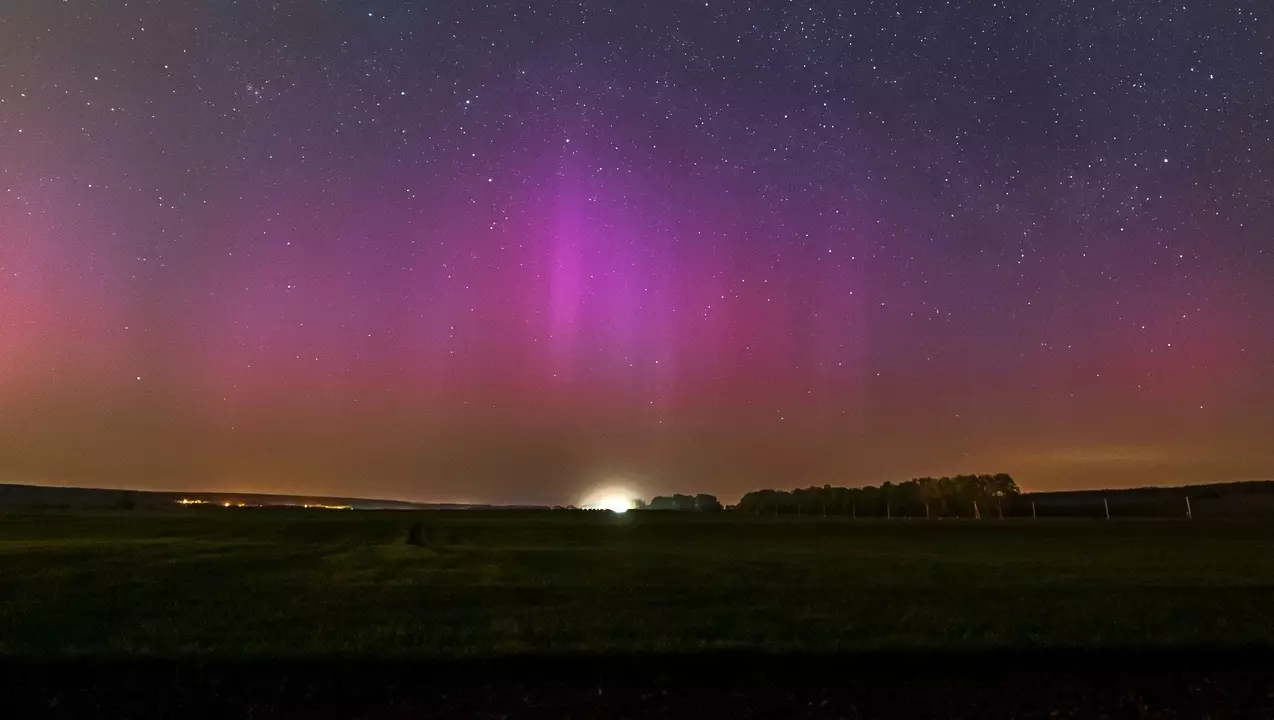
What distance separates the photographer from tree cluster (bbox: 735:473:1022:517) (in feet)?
385

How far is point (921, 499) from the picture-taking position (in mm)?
119125

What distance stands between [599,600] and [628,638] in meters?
4.74

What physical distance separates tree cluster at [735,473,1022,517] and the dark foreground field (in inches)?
3587

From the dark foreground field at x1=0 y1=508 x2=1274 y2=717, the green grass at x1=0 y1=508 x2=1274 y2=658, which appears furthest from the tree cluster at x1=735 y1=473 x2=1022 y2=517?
the dark foreground field at x1=0 y1=508 x2=1274 y2=717

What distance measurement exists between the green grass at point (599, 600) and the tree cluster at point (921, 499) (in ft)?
266

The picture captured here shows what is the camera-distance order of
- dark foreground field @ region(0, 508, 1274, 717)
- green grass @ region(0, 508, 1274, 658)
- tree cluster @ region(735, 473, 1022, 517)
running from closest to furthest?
dark foreground field @ region(0, 508, 1274, 717) → green grass @ region(0, 508, 1274, 658) → tree cluster @ region(735, 473, 1022, 517)

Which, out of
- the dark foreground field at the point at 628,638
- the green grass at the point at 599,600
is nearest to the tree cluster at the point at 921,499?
the green grass at the point at 599,600

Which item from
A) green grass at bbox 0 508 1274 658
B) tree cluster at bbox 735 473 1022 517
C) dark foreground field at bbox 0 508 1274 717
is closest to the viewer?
dark foreground field at bbox 0 508 1274 717

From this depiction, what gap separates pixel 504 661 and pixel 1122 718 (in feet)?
28.8

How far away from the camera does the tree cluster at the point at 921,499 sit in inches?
4621

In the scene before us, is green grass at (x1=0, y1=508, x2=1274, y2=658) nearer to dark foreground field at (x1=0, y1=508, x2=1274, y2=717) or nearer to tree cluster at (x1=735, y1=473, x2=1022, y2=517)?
dark foreground field at (x1=0, y1=508, x2=1274, y2=717)

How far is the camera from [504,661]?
13602 millimetres

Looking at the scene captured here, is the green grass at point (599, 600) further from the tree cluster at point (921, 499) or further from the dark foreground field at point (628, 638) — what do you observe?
the tree cluster at point (921, 499)

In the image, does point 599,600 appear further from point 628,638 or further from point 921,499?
point 921,499
